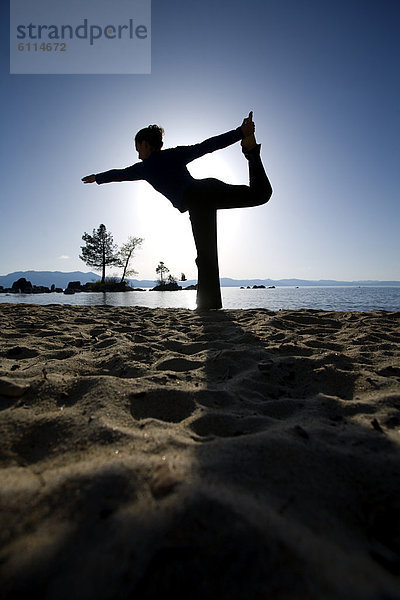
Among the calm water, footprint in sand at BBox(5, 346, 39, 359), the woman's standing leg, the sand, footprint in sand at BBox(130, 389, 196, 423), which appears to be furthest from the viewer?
the calm water

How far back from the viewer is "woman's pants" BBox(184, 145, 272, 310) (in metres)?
4.39

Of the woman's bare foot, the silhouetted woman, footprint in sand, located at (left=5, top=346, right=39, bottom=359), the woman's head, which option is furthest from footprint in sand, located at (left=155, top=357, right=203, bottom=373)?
the woman's head

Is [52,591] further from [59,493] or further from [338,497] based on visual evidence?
[338,497]

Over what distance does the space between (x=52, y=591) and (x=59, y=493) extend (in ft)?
0.80

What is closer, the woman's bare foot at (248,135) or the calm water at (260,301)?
the woman's bare foot at (248,135)

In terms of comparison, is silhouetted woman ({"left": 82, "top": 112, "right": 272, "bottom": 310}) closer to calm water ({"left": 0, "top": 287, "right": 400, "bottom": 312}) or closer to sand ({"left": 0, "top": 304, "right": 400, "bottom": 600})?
calm water ({"left": 0, "top": 287, "right": 400, "bottom": 312})

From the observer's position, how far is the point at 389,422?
106 cm

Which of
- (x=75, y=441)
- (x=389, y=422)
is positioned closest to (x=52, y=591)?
(x=75, y=441)

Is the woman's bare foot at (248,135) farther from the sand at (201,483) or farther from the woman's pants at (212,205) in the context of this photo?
the sand at (201,483)

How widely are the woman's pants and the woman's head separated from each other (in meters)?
0.85

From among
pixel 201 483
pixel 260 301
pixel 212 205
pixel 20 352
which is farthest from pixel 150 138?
pixel 260 301

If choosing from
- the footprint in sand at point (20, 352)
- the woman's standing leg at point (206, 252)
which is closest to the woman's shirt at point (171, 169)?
the woman's standing leg at point (206, 252)

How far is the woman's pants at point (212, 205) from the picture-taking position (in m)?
4.39

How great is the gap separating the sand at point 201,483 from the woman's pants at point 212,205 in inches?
136
